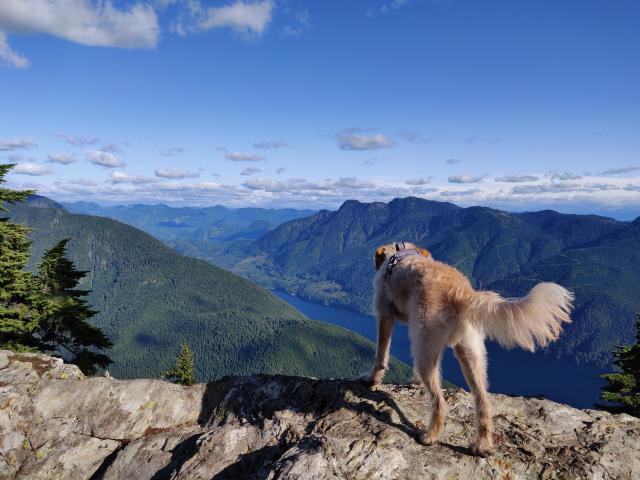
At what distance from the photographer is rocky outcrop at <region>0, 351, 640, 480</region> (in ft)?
19.6

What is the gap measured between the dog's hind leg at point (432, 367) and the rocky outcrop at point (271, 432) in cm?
29

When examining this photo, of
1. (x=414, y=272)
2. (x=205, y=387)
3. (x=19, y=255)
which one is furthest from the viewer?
(x=19, y=255)

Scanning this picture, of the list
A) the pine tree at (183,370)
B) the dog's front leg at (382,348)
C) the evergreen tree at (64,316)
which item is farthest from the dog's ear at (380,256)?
the pine tree at (183,370)

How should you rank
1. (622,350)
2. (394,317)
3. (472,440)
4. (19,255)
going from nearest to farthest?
1. (472,440)
2. (394,317)
3. (19,255)
4. (622,350)

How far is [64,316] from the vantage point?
78.5 feet

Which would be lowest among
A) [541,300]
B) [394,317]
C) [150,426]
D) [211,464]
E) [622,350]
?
[622,350]

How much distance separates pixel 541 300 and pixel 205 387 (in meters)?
7.79

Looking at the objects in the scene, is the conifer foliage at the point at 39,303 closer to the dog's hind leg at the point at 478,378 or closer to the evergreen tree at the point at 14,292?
the evergreen tree at the point at 14,292

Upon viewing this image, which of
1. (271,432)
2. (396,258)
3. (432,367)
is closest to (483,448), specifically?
(432,367)

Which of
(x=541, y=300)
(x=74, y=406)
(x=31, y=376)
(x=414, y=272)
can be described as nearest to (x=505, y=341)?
(x=541, y=300)

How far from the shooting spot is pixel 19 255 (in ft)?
72.4

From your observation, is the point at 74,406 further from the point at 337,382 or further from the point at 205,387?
the point at 337,382

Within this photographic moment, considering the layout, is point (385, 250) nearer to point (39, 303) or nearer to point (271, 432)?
point (271, 432)

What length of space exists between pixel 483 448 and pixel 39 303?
2508 cm
